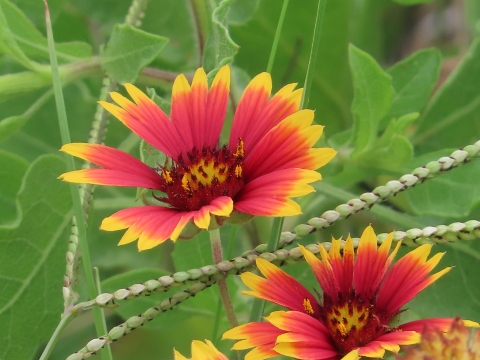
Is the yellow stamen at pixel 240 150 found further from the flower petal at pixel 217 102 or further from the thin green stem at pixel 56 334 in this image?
the thin green stem at pixel 56 334

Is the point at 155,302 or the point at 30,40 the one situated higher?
the point at 30,40

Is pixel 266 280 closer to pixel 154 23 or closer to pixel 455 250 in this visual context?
pixel 455 250

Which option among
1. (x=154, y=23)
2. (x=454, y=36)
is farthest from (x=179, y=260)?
(x=454, y=36)

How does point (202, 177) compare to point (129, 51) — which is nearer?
point (202, 177)

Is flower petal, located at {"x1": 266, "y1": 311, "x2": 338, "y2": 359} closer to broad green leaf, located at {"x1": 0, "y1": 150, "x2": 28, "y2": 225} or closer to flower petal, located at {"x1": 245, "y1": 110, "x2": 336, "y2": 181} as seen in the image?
flower petal, located at {"x1": 245, "y1": 110, "x2": 336, "y2": 181}

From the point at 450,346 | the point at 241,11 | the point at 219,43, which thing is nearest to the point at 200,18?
the point at 241,11

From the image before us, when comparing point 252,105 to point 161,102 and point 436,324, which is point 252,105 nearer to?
point 161,102

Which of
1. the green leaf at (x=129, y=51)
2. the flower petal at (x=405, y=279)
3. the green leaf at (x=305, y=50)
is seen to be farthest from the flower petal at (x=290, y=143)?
the green leaf at (x=305, y=50)

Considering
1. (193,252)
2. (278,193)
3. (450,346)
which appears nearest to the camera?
(450,346)
